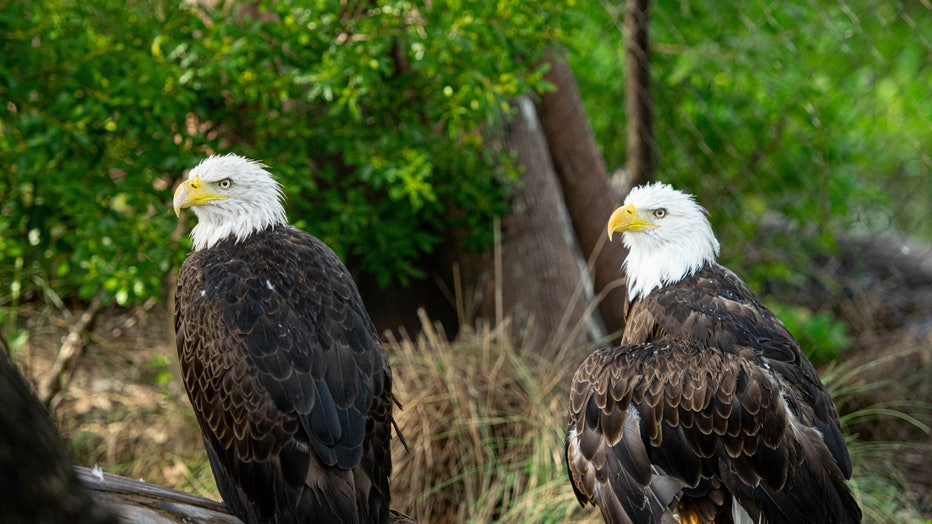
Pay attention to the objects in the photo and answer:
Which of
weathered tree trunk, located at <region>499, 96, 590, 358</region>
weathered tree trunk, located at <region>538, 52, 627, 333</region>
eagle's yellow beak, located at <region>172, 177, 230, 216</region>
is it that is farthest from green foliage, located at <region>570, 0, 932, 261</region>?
eagle's yellow beak, located at <region>172, 177, 230, 216</region>

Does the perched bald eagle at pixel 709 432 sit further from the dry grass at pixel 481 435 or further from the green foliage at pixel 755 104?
the green foliage at pixel 755 104

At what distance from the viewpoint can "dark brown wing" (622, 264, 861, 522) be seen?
3.38 metres

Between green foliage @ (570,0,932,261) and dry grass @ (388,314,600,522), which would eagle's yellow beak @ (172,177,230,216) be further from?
green foliage @ (570,0,932,261)

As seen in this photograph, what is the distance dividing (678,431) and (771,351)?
48cm

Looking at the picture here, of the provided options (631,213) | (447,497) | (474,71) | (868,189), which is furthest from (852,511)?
(868,189)

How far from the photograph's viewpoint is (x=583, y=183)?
20.2ft

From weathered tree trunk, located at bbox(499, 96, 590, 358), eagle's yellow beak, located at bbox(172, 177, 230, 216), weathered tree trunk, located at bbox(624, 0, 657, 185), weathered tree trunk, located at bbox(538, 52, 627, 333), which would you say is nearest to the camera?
eagle's yellow beak, located at bbox(172, 177, 230, 216)

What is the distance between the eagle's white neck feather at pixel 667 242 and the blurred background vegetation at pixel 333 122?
3.00 ft

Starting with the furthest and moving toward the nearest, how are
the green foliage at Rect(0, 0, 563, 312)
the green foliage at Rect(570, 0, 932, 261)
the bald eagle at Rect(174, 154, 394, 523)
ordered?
the green foliage at Rect(570, 0, 932, 261) < the green foliage at Rect(0, 0, 563, 312) < the bald eagle at Rect(174, 154, 394, 523)

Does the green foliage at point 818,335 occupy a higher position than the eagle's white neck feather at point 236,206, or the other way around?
the eagle's white neck feather at point 236,206

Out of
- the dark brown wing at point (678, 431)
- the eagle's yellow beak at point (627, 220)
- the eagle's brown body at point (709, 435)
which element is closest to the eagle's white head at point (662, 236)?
the eagle's yellow beak at point (627, 220)

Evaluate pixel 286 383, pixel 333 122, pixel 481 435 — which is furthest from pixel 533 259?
pixel 286 383

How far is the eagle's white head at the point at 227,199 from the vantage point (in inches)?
153

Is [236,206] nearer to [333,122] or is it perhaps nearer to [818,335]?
[333,122]
